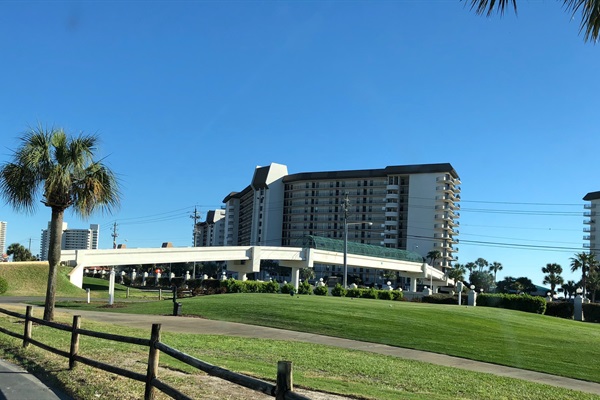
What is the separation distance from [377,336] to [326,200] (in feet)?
454

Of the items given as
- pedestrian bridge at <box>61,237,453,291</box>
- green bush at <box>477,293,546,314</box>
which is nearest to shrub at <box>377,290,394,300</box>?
green bush at <box>477,293,546,314</box>

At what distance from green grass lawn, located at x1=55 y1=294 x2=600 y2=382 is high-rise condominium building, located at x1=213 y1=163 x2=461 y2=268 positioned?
321ft

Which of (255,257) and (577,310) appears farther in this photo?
(255,257)

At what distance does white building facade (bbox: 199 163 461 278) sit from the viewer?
13962 centimetres

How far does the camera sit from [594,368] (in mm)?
17156

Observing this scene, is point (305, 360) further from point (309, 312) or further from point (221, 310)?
point (221, 310)

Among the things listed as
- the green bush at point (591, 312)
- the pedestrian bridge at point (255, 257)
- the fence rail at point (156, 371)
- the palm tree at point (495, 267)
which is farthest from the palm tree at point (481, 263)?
the fence rail at point (156, 371)

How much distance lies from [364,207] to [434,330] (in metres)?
133

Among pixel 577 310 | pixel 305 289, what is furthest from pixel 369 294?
pixel 577 310

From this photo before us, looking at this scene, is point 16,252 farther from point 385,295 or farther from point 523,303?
point 523,303

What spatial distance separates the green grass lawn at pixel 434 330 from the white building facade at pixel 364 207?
101514 millimetres

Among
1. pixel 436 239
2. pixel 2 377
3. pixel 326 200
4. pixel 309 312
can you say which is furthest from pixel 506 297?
pixel 326 200

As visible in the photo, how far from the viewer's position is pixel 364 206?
511 ft

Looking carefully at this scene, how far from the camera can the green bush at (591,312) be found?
172 feet
